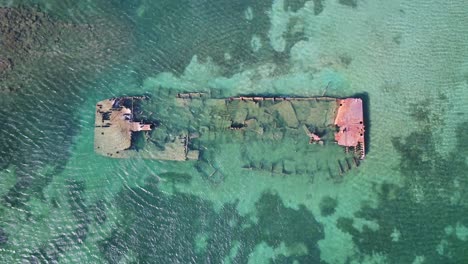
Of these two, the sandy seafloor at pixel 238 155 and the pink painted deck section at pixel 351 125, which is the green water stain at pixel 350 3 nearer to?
the sandy seafloor at pixel 238 155

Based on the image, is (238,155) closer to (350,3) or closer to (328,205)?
(328,205)

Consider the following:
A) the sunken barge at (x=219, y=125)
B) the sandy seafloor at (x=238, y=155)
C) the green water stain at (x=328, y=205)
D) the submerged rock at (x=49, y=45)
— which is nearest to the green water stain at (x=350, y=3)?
the sandy seafloor at (x=238, y=155)

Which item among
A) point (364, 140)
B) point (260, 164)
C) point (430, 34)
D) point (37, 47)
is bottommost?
point (260, 164)

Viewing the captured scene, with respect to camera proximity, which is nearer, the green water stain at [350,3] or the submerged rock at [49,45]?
the submerged rock at [49,45]

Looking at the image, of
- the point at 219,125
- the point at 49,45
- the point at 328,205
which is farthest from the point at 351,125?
the point at 49,45

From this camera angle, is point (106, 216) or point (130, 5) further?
point (130, 5)

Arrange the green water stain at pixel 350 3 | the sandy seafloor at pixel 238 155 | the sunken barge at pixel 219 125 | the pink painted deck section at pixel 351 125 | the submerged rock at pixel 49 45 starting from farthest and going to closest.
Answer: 1. the green water stain at pixel 350 3
2. the submerged rock at pixel 49 45
3. the sunken barge at pixel 219 125
4. the pink painted deck section at pixel 351 125
5. the sandy seafloor at pixel 238 155

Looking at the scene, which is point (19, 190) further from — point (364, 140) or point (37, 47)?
point (364, 140)

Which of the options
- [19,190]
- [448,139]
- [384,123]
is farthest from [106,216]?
[448,139]
